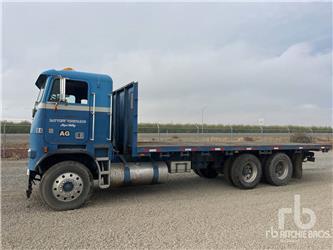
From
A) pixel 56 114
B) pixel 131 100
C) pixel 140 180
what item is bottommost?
pixel 140 180

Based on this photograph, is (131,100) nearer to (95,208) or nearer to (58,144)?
(58,144)

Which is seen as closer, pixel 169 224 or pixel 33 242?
pixel 33 242

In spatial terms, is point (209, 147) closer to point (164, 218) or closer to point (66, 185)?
point (164, 218)

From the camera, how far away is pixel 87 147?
6.20 metres

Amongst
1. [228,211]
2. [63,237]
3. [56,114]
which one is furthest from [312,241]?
[56,114]

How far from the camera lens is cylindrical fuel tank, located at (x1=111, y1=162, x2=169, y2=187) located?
21.6ft

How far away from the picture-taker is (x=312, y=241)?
14.1 feet

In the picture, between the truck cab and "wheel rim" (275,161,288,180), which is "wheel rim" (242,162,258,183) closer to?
"wheel rim" (275,161,288,180)

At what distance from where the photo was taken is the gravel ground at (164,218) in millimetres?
4215

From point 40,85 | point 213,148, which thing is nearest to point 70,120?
point 40,85

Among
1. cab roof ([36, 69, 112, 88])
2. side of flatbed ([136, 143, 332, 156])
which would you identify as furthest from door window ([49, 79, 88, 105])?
side of flatbed ([136, 143, 332, 156])

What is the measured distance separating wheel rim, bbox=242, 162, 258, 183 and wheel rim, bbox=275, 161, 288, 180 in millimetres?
960

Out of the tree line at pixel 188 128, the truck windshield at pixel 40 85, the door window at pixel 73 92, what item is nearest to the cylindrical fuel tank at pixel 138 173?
the door window at pixel 73 92

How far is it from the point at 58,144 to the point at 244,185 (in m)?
5.29
